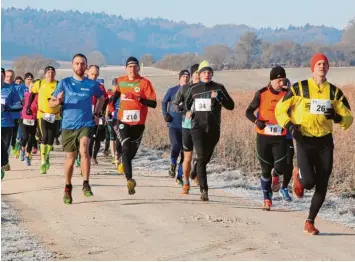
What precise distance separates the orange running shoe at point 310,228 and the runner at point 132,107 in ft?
10.7

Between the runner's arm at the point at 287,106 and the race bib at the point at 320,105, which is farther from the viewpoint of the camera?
the runner's arm at the point at 287,106

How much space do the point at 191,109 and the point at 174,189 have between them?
5.46 feet

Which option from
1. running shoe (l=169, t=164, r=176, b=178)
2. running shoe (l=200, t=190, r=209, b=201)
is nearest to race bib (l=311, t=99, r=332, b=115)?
running shoe (l=200, t=190, r=209, b=201)

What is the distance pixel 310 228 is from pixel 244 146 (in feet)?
26.0

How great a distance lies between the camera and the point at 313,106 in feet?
27.5

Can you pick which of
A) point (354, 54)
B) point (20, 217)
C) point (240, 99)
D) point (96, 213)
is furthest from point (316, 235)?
point (354, 54)

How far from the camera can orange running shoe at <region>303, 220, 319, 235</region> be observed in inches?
333

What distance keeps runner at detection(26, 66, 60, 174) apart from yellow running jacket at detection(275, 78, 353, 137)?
6134 millimetres

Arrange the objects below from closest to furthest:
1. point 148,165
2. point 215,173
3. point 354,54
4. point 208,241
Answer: point 208,241 → point 215,173 → point 148,165 → point 354,54

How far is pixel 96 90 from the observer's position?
35.0 ft

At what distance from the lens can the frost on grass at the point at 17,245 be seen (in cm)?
716

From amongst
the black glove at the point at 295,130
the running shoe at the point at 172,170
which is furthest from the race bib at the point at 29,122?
the black glove at the point at 295,130

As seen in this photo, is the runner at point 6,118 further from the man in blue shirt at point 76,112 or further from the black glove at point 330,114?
the black glove at point 330,114

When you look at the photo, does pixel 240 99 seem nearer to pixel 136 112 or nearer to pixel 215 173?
pixel 215 173
